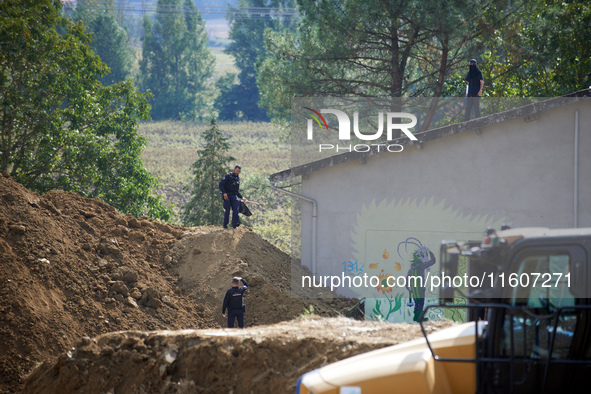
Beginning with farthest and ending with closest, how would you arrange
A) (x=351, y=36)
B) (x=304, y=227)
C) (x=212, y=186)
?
1. (x=212, y=186)
2. (x=351, y=36)
3. (x=304, y=227)

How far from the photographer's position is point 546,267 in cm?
452

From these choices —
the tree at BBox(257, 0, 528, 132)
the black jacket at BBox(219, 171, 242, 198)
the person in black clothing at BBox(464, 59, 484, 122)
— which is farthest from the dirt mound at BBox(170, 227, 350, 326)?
the tree at BBox(257, 0, 528, 132)

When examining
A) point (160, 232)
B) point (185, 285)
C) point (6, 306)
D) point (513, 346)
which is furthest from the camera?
point (160, 232)

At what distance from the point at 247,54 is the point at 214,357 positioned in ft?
227

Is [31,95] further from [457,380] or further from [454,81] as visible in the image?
[457,380]

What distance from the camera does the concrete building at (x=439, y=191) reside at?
12.7m

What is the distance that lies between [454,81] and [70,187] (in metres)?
15.1

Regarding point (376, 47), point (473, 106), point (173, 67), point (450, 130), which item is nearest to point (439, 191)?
point (450, 130)

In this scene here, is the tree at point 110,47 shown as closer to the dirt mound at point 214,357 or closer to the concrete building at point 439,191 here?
the concrete building at point 439,191

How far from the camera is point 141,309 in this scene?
539 inches

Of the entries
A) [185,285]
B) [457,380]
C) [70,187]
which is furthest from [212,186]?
[457,380]

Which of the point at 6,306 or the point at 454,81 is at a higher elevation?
the point at 454,81

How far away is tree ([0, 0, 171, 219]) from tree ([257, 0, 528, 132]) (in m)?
6.95

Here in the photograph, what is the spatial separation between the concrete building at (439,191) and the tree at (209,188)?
1182 cm
